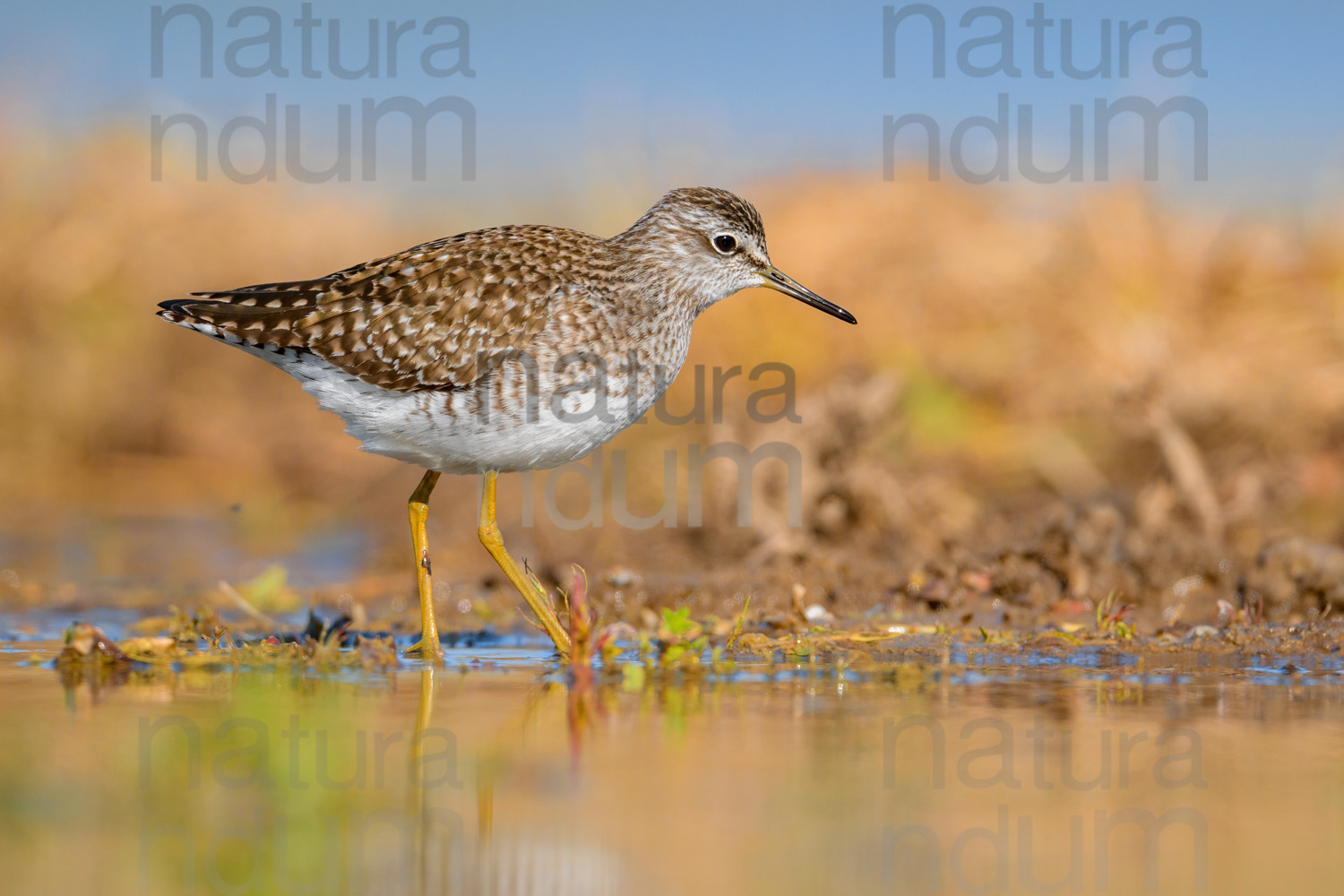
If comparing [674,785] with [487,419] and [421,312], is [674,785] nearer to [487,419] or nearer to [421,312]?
[487,419]

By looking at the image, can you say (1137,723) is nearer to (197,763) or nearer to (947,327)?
(197,763)

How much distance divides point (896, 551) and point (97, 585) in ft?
15.8

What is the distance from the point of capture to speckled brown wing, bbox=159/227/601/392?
6.64 metres

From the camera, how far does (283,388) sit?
13.4 m

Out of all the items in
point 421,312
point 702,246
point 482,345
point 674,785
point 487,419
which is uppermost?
point 702,246

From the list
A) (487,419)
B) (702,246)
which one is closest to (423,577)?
(487,419)

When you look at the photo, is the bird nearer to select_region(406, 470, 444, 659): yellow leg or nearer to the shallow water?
select_region(406, 470, 444, 659): yellow leg

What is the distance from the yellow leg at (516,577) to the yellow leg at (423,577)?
12.6 inches

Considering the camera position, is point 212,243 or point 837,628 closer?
point 837,628

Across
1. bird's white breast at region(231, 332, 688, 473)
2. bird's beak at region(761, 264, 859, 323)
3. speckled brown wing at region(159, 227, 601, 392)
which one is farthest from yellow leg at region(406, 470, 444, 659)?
bird's beak at region(761, 264, 859, 323)

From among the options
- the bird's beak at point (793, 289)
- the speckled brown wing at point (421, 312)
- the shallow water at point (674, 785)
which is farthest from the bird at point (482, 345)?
the shallow water at point (674, 785)

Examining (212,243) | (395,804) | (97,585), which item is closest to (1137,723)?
(395,804)

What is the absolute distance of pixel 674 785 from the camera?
3.79m

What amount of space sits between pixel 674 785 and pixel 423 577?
3313mm
